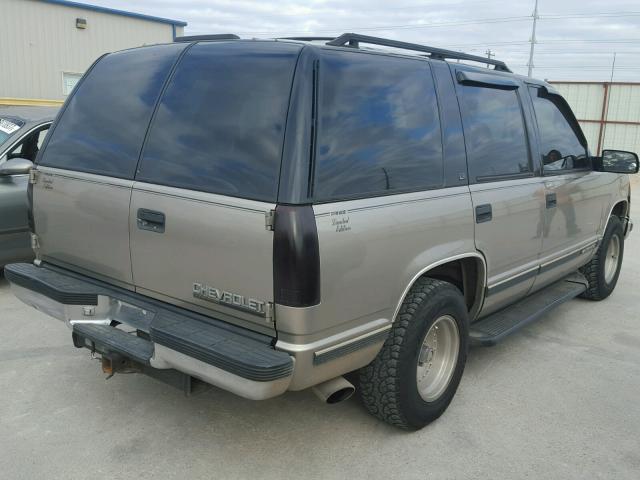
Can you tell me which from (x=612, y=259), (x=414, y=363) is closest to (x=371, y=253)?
(x=414, y=363)

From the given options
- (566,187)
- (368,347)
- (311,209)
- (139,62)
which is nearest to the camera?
(311,209)

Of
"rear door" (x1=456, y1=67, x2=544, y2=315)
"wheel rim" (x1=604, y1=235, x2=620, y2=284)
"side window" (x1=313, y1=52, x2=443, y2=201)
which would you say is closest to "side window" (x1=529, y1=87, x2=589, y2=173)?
"rear door" (x1=456, y1=67, x2=544, y2=315)

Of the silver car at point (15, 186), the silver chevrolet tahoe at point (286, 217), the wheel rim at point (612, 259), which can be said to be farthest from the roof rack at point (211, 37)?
the wheel rim at point (612, 259)

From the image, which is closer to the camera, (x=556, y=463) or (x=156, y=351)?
(x=156, y=351)

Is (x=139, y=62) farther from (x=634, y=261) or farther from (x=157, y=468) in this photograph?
(x=634, y=261)

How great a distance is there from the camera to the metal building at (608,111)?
898 inches

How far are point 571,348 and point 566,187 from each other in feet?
4.22

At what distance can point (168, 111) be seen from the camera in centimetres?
308

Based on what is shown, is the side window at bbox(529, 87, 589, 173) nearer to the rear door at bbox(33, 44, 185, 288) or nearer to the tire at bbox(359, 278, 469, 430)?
the tire at bbox(359, 278, 469, 430)

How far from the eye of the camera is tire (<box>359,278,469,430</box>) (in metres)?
3.14

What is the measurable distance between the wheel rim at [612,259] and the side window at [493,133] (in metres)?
2.46

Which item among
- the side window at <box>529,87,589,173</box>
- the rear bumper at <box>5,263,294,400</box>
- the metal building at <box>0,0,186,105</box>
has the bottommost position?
the rear bumper at <box>5,263,294,400</box>

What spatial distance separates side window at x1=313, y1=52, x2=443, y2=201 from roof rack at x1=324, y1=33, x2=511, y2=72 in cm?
13

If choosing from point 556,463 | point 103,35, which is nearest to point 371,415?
point 556,463
